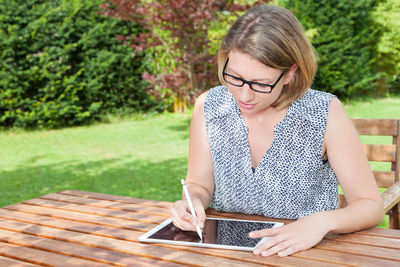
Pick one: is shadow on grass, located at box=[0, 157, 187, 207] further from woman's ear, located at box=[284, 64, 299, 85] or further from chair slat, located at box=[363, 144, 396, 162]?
woman's ear, located at box=[284, 64, 299, 85]

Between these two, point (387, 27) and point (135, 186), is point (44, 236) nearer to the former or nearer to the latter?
point (135, 186)

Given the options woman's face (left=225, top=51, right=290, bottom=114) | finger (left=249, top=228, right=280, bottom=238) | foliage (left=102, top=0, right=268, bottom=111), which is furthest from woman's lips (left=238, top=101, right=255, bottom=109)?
foliage (left=102, top=0, right=268, bottom=111)

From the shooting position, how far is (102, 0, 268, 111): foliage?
842 cm

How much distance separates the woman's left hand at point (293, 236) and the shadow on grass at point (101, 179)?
355 cm

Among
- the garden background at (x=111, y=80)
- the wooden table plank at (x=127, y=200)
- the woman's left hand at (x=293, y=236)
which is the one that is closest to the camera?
the woman's left hand at (x=293, y=236)

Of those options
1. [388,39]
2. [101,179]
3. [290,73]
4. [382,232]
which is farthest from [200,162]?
[388,39]

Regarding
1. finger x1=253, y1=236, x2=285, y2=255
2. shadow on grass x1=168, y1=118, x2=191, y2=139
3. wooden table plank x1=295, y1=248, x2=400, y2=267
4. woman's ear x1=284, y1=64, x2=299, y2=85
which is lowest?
shadow on grass x1=168, y1=118, x2=191, y2=139

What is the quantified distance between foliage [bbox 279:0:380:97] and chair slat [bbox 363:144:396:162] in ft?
33.9

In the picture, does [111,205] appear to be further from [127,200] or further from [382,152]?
[382,152]

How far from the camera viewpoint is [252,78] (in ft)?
5.82

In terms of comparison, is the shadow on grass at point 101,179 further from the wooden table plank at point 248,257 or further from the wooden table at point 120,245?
the wooden table plank at point 248,257

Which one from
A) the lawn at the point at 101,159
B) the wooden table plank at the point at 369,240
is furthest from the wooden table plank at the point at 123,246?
the lawn at the point at 101,159

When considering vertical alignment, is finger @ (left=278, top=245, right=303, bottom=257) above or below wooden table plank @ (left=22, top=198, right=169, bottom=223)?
above

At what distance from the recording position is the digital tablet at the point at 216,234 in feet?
4.91
